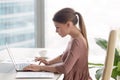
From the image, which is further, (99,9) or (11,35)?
(11,35)

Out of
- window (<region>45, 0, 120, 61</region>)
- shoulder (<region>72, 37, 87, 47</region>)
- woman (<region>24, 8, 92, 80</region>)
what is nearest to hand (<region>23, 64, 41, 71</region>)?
woman (<region>24, 8, 92, 80</region>)

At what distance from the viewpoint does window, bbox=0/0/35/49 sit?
3252 millimetres

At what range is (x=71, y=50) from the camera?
1771 mm

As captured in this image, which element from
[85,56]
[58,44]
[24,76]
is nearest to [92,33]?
[58,44]

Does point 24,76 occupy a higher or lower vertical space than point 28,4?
lower

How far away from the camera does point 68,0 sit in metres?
3.11

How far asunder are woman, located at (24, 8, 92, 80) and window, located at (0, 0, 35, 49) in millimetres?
1538

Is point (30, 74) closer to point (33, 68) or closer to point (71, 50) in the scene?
point (33, 68)

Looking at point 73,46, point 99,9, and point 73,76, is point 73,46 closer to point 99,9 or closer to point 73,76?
point 73,76

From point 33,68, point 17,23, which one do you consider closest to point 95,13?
point 17,23

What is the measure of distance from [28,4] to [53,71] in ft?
5.43

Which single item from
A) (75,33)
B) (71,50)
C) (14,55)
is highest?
(75,33)

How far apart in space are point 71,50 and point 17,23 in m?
1.70

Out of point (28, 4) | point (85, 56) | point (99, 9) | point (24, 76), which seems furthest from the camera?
point (28, 4)
